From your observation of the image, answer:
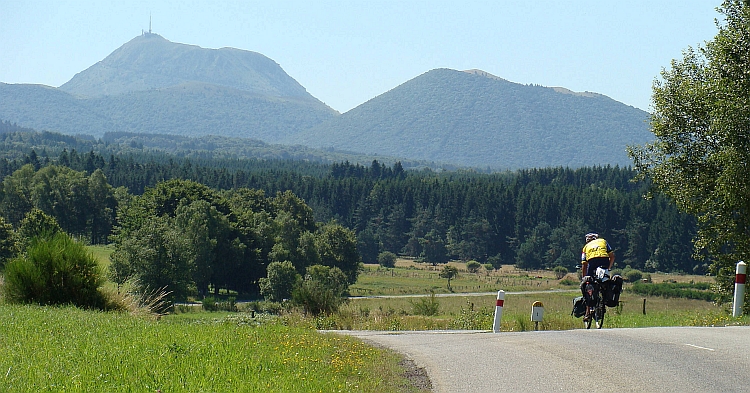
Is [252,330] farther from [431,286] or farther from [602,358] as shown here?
[431,286]

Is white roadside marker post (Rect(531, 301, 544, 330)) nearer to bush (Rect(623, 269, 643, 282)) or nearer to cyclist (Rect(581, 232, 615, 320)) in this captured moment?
cyclist (Rect(581, 232, 615, 320))

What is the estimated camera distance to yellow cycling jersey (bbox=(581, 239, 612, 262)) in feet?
55.6

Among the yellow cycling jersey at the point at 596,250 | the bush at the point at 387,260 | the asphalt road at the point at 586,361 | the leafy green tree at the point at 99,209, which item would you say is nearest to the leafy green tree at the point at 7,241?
the leafy green tree at the point at 99,209

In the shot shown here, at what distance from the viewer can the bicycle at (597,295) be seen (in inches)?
666

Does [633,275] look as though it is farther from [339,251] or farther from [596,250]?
[596,250]

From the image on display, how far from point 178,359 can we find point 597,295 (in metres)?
9.72

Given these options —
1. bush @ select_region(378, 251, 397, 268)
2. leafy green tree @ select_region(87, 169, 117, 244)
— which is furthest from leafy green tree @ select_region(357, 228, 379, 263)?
leafy green tree @ select_region(87, 169, 117, 244)

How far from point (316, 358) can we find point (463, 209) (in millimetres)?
163201

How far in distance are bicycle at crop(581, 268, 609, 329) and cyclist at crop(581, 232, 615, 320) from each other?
0.15ft

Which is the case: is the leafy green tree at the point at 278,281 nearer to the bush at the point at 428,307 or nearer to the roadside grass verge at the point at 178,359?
the bush at the point at 428,307

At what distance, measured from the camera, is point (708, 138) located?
84.7 feet

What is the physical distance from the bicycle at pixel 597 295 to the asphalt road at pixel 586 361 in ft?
7.75

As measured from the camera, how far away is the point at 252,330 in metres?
14.0

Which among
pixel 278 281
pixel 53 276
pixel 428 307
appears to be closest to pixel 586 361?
pixel 53 276
